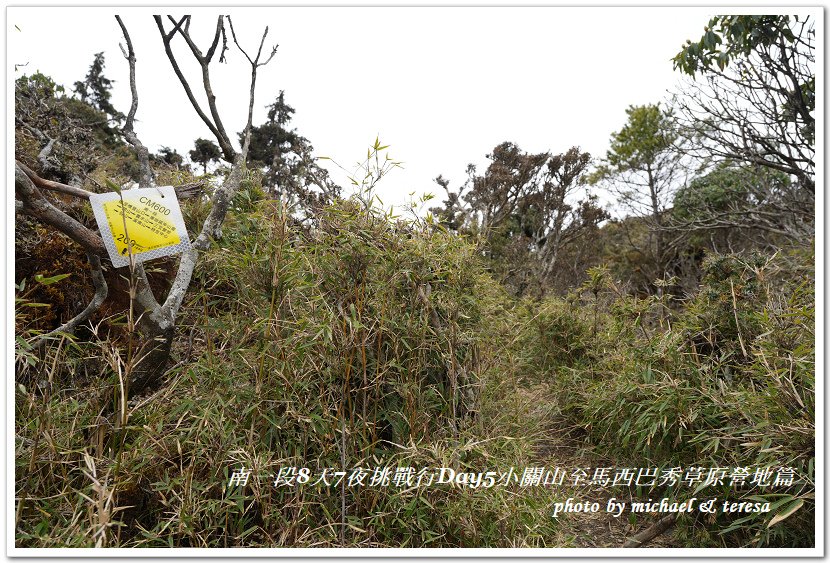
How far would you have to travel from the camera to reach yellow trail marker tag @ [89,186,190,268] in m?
1.56

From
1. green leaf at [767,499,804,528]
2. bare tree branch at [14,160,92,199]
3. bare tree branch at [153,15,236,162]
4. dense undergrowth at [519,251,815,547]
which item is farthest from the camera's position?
bare tree branch at [153,15,236,162]

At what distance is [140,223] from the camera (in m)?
1.61

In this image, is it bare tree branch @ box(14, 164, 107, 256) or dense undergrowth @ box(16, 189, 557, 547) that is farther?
bare tree branch @ box(14, 164, 107, 256)

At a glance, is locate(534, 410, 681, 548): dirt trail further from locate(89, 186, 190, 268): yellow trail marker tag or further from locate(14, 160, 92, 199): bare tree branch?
locate(14, 160, 92, 199): bare tree branch

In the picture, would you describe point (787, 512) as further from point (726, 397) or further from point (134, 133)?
point (134, 133)

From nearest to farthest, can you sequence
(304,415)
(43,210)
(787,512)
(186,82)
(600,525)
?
(787,512) < (304,415) < (43,210) < (600,525) < (186,82)

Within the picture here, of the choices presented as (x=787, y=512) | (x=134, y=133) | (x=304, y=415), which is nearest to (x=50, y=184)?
(x=134, y=133)

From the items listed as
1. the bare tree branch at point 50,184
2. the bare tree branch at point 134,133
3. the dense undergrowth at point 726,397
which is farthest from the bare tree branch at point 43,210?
the dense undergrowth at point 726,397

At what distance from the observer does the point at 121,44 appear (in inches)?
82.1

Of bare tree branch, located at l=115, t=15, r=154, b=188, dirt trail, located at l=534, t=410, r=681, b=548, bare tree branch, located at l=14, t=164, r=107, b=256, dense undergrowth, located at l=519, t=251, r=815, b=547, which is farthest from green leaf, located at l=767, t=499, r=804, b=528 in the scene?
bare tree branch, located at l=115, t=15, r=154, b=188

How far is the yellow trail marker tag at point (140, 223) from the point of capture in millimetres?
1563

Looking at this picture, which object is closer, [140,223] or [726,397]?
[140,223]

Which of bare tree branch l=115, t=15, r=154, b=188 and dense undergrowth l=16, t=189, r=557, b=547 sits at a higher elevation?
bare tree branch l=115, t=15, r=154, b=188

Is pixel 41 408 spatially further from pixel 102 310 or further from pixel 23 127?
pixel 23 127
